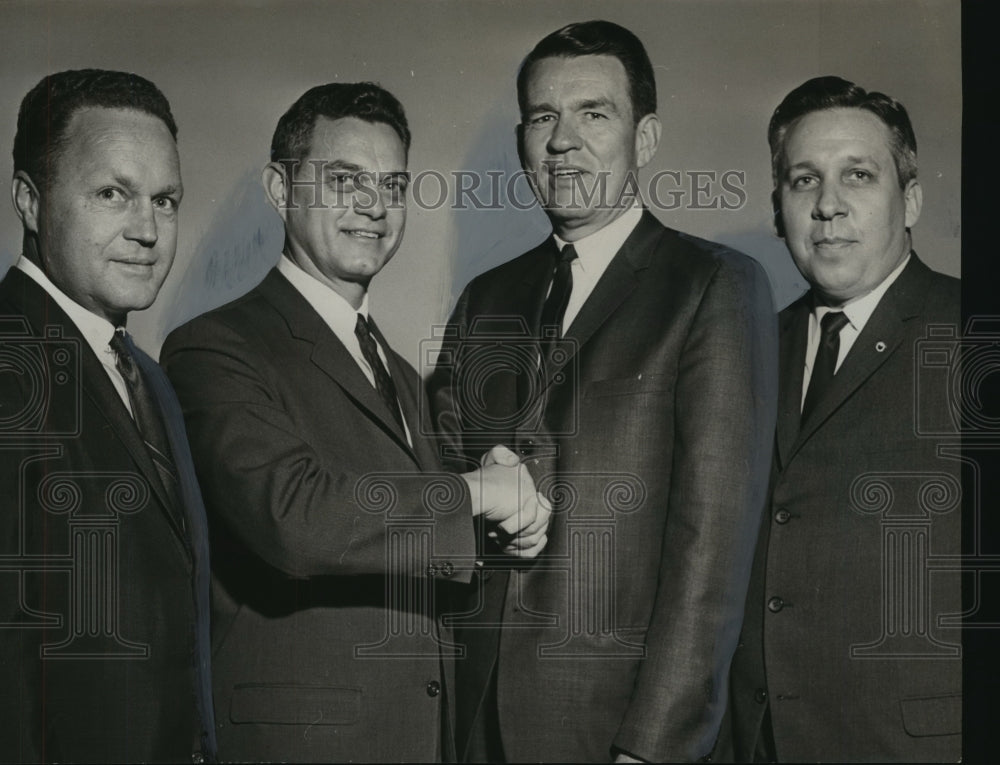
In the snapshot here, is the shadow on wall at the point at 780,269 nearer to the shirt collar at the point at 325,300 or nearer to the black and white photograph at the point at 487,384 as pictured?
the black and white photograph at the point at 487,384

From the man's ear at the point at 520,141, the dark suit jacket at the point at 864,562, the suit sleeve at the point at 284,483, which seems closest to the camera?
the suit sleeve at the point at 284,483

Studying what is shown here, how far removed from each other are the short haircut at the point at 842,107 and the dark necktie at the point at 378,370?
113 centimetres

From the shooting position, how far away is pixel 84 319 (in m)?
3.23

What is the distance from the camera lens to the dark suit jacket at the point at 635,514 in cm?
316

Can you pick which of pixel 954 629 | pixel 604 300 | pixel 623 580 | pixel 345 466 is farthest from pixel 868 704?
pixel 345 466

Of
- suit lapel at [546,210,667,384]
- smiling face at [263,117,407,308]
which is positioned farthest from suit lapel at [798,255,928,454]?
smiling face at [263,117,407,308]

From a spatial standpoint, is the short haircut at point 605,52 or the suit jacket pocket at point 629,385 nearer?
the suit jacket pocket at point 629,385

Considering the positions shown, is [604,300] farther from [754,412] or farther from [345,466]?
[345,466]

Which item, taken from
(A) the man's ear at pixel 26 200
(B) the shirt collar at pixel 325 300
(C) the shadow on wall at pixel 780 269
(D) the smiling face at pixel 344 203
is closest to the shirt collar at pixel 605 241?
(C) the shadow on wall at pixel 780 269

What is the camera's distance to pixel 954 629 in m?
→ 3.33

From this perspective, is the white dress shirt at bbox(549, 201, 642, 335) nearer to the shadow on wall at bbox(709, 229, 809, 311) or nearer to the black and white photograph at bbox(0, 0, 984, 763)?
the black and white photograph at bbox(0, 0, 984, 763)

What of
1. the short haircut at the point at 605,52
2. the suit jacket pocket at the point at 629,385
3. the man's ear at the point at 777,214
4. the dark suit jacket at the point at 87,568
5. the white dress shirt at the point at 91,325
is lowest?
the dark suit jacket at the point at 87,568

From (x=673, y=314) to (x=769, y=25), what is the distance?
860mm

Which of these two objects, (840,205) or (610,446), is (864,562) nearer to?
(610,446)
